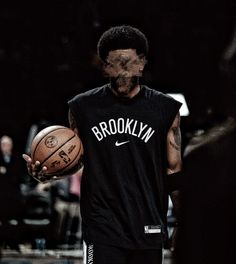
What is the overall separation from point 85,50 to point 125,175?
488 inches

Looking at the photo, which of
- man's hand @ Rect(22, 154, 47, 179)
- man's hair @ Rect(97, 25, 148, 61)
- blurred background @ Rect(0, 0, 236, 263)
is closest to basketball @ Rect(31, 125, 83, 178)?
man's hand @ Rect(22, 154, 47, 179)

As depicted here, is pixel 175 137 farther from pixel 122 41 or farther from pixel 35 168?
pixel 35 168

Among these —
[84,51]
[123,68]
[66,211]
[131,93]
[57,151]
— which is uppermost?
[84,51]

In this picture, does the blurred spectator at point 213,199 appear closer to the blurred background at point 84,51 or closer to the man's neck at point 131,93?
the man's neck at point 131,93

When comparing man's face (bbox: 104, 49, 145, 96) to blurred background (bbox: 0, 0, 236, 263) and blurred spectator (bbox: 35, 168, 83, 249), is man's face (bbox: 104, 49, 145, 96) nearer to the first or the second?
blurred spectator (bbox: 35, 168, 83, 249)

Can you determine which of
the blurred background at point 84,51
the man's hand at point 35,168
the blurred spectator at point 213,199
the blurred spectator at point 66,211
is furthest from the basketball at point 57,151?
the blurred background at point 84,51

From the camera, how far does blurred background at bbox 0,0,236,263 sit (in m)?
16.6

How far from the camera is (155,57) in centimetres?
1850

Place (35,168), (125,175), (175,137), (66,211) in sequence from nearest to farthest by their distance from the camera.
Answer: (125,175) → (175,137) → (35,168) → (66,211)

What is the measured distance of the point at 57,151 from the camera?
621 centimetres

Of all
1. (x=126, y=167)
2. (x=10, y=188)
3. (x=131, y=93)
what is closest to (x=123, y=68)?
(x=131, y=93)

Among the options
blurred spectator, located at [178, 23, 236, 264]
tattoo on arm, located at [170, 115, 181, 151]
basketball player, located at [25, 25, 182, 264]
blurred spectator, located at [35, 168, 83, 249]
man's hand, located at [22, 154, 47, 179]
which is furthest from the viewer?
blurred spectator, located at [35, 168, 83, 249]

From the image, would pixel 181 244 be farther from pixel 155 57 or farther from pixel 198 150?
pixel 155 57

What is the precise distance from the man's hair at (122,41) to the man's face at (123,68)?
0.03 metres
